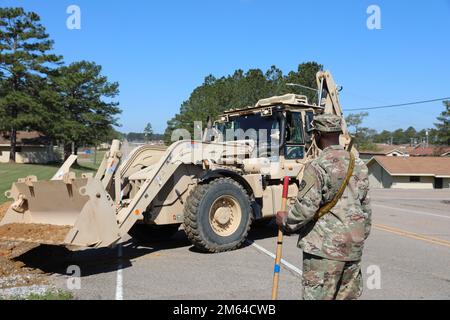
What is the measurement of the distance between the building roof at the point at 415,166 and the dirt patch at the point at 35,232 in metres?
54.9

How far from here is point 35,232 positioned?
22.7 ft

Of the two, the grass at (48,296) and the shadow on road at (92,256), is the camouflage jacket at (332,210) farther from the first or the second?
the shadow on road at (92,256)

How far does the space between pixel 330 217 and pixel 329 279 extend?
1.63ft

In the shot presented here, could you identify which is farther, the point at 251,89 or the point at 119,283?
the point at 251,89

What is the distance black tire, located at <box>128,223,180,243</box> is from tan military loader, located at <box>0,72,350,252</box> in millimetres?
23

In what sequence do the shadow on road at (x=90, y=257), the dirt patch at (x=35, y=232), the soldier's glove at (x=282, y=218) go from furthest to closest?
1. the shadow on road at (x=90, y=257)
2. the dirt patch at (x=35, y=232)
3. the soldier's glove at (x=282, y=218)

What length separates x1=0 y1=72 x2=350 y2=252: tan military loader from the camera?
6.72 meters

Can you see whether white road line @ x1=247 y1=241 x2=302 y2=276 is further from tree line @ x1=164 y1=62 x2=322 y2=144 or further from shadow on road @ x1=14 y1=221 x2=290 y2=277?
tree line @ x1=164 y1=62 x2=322 y2=144

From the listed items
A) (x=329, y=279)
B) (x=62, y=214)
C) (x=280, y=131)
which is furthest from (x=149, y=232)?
(x=329, y=279)

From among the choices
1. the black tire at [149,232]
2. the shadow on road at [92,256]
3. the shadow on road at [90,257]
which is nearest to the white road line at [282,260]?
the shadow on road at [92,256]

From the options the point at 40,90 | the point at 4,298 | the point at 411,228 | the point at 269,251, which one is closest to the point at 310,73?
the point at 40,90

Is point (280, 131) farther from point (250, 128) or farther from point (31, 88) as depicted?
point (31, 88)

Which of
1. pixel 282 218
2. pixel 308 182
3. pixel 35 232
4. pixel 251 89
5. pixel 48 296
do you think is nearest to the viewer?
pixel 308 182

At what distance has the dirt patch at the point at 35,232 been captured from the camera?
6.58 metres
